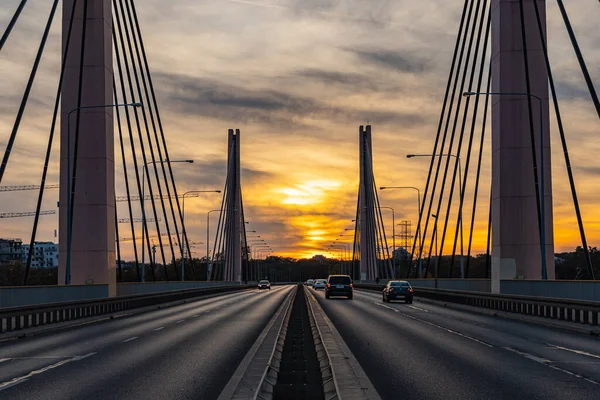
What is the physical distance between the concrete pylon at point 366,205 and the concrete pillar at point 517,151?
71.1 meters

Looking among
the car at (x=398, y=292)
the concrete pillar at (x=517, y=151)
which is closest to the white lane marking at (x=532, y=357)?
the concrete pillar at (x=517, y=151)

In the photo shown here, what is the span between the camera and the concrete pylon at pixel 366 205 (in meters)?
116

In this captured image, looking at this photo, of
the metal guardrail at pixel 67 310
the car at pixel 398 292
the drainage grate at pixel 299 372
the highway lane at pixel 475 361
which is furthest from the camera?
the car at pixel 398 292

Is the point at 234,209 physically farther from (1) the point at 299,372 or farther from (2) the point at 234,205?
(1) the point at 299,372

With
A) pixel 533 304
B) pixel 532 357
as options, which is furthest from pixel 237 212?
pixel 532 357

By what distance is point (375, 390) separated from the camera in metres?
11.7

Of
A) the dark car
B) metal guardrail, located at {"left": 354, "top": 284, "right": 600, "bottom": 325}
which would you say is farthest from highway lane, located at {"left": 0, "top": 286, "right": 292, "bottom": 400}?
the dark car

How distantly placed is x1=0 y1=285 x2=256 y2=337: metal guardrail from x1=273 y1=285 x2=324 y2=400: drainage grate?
7.76m

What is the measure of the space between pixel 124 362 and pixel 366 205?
107m

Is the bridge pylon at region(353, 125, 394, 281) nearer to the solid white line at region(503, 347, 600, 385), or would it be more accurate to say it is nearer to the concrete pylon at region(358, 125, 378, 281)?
the concrete pylon at region(358, 125, 378, 281)

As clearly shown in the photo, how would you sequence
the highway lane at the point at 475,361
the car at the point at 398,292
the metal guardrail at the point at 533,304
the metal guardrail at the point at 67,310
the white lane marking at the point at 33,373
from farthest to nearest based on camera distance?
1. the car at the point at 398,292
2. the metal guardrail at the point at 533,304
3. the metal guardrail at the point at 67,310
4. the white lane marking at the point at 33,373
5. the highway lane at the point at 475,361

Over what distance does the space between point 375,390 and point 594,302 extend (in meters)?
16.6

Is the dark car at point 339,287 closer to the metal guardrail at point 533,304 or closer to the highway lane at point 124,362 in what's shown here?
the metal guardrail at point 533,304

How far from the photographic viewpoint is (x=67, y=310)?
31516mm
